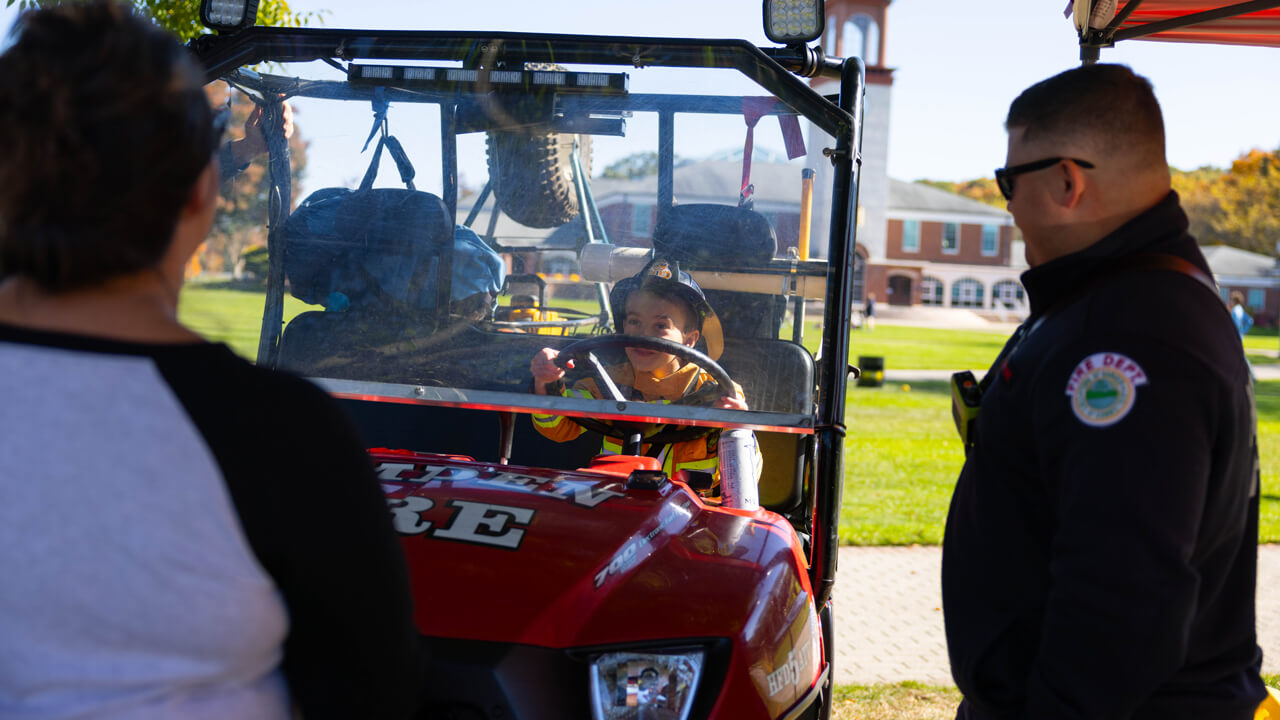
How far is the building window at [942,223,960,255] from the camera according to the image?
5916cm

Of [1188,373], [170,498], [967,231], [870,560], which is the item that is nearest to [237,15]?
[170,498]

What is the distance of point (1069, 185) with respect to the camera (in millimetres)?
1689

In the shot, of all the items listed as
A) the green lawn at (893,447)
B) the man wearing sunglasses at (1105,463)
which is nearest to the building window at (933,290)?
the green lawn at (893,447)

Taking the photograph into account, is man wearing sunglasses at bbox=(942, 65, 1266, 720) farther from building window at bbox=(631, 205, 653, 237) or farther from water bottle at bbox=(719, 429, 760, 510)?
building window at bbox=(631, 205, 653, 237)

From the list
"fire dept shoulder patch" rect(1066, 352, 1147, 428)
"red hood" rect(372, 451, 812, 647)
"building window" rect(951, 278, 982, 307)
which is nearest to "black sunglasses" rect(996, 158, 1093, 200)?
"fire dept shoulder patch" rect(1066, 352, 1147, 428)

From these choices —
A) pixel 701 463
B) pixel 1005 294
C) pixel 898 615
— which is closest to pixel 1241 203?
pixel 1005 294

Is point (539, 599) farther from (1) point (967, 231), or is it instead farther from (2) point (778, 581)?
(1) point (967, 231)

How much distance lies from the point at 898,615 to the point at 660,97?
335 cm

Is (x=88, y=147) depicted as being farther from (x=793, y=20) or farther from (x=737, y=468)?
(x=793, y=20)

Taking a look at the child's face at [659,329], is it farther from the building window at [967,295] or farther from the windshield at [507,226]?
the building window at [967,295]

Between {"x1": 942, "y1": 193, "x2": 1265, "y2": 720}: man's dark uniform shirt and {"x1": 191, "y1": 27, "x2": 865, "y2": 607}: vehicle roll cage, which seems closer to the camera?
{"x1": 942, "y1": 193, "x2": 1265, "y2": 720}: man's dark uniform shirt

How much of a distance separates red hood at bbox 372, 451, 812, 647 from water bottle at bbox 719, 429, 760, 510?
0.74ft

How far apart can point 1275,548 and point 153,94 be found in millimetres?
7439

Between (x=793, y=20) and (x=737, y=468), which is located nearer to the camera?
(x=737, y=468)
